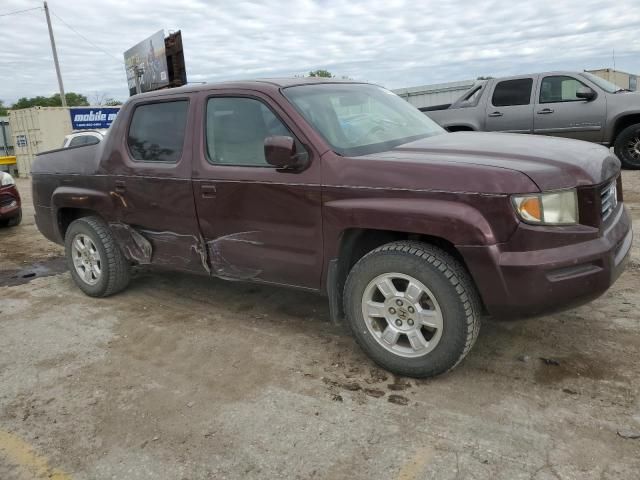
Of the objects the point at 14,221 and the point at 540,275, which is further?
the point at 14,221

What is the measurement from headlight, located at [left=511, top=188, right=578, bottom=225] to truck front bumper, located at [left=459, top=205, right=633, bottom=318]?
0.49 feet

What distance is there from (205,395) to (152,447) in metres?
0.52

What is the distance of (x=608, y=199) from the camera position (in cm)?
323

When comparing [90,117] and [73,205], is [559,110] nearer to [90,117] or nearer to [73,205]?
[73,205]

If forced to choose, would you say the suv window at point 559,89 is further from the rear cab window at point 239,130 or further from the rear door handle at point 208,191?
the rear door handle at point 208,191

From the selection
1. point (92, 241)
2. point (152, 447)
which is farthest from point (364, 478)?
point (92, 241)

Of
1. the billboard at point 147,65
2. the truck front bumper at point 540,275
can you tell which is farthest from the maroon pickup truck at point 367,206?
the billboard at point 147,65

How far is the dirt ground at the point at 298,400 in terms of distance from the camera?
2582 millimetres

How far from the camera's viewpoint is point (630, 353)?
3391 mm

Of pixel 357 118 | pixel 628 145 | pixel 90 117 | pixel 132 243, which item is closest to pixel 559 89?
pixel 628 145

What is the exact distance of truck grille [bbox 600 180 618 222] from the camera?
3.08 m

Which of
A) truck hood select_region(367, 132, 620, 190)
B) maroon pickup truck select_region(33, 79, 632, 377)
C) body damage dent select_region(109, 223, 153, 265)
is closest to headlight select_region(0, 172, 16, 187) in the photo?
maroon pickup truck select_region(33, 79, 632, 377)

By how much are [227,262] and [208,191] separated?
530 mm

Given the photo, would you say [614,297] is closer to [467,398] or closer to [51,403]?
[467,398]
